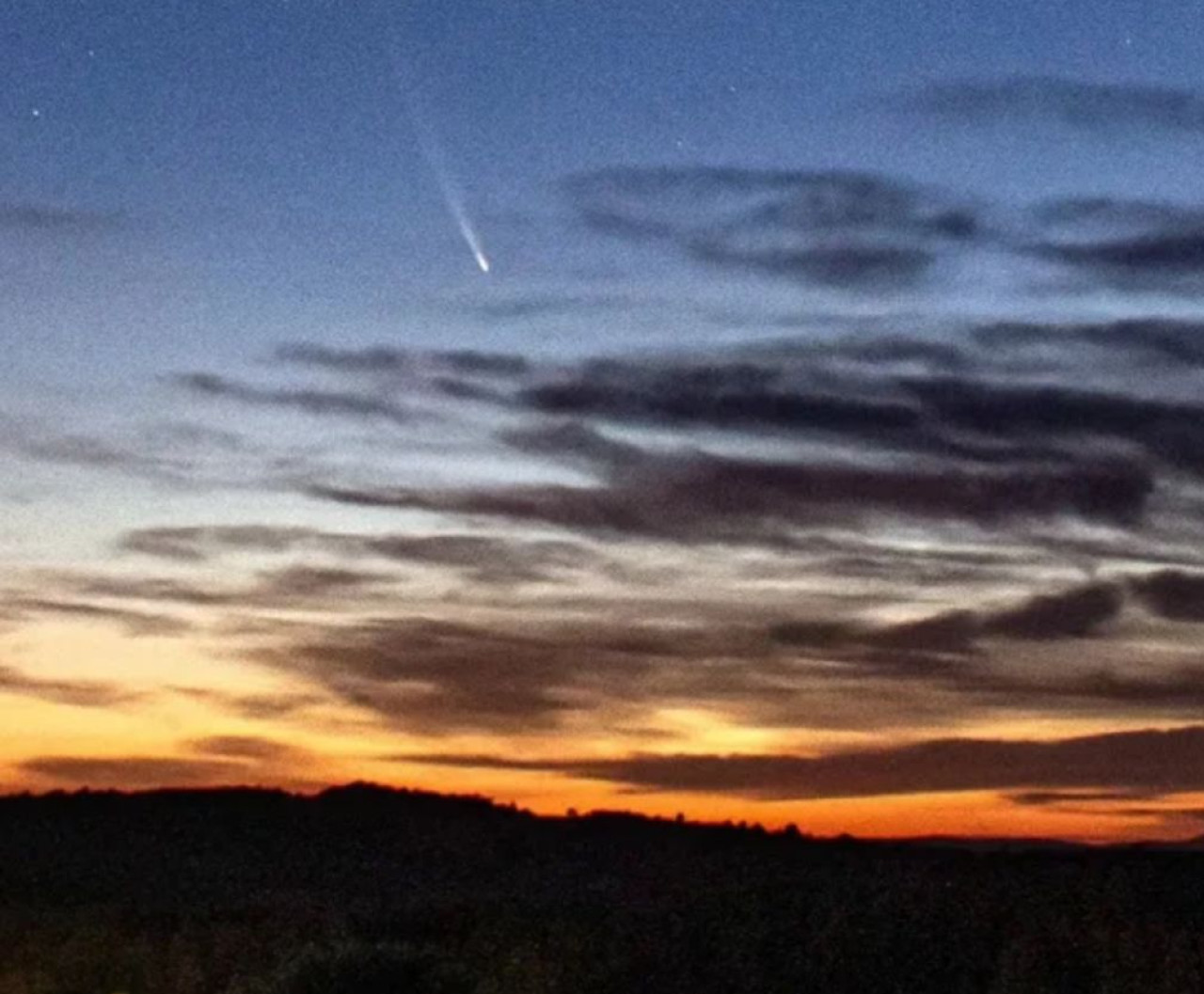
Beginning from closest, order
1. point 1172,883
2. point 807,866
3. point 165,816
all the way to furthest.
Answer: point 1172,883, point 807,866, point 165,816

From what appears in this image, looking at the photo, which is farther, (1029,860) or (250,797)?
(250,797)

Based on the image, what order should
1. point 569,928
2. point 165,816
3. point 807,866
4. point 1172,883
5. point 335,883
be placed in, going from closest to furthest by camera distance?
→ 1. point 569,928
2. point 1172,883
3. point 807,866
4. point 335,883
5. point 165,816

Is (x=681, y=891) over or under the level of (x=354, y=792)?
under

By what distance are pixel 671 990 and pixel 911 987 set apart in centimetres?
314

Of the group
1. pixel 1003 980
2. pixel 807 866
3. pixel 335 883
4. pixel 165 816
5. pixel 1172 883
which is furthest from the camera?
pixel 165 816

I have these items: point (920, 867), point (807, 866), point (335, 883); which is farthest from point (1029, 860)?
point (335, 883)

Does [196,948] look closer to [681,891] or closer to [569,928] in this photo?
[569,928]

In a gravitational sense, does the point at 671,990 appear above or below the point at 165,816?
below

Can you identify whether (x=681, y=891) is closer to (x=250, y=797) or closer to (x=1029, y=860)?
(x=1029, y=860)

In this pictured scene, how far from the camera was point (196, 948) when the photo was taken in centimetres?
4181

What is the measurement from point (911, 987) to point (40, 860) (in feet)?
138

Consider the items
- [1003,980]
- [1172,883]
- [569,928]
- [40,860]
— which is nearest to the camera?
[1003,980]

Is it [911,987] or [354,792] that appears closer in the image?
[911,987]

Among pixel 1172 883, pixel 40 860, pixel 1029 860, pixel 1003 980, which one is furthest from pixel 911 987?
pixel 40 860
